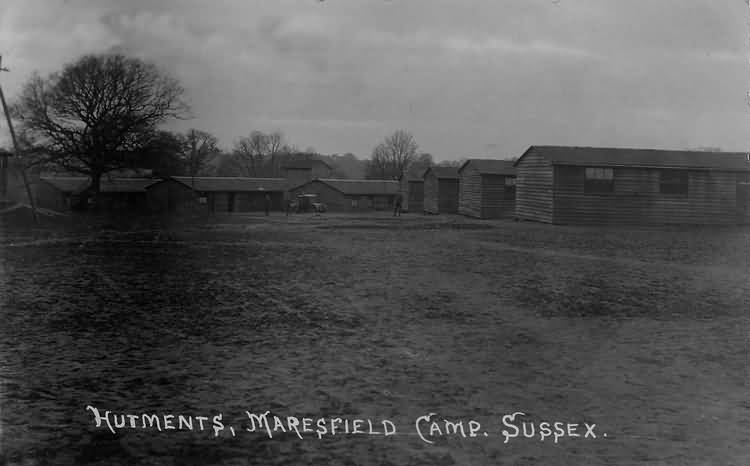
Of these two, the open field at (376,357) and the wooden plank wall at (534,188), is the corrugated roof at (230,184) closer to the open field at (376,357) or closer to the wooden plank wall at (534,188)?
the wooden plank wall at (534,188)

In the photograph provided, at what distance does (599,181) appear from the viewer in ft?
126

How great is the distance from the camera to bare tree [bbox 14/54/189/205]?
30.0 meters

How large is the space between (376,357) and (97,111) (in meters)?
35.0

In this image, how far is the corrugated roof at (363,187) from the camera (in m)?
77.5

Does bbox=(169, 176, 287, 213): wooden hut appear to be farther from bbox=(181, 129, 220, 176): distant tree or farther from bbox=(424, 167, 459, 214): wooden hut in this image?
bbox=(424, 167, 459, 214): wooden hut

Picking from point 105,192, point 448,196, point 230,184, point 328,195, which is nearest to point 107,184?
point 105,192

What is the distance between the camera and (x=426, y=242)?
25.8 metres

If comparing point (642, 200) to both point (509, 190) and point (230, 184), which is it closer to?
point (509, 190)

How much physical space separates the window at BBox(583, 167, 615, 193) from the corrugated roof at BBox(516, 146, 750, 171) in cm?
67

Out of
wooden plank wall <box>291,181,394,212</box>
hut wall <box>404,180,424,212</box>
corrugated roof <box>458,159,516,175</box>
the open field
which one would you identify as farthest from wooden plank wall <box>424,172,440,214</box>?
the open field

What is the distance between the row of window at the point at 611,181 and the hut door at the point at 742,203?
3.40 metres
